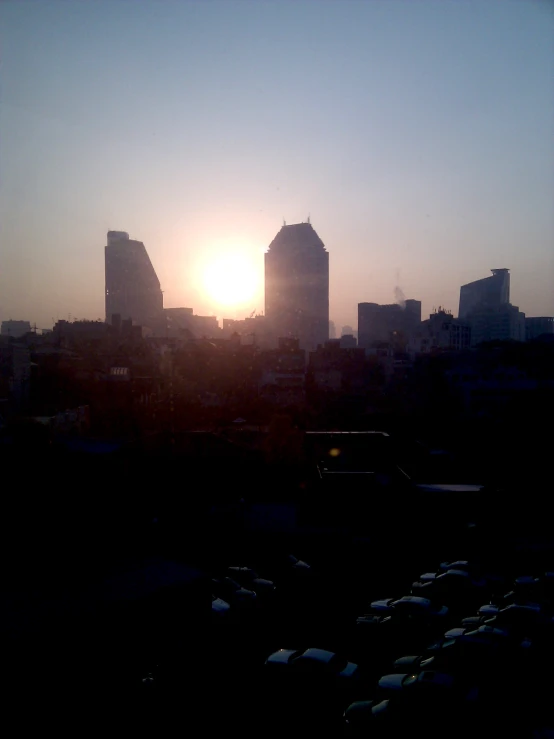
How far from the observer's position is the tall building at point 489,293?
127ft

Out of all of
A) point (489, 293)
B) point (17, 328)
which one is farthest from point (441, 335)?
point (17, 328)

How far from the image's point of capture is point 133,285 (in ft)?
107

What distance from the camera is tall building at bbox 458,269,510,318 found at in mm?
38562

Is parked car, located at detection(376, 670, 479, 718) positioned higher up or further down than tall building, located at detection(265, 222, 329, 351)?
further down

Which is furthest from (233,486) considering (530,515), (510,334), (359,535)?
(510,334)

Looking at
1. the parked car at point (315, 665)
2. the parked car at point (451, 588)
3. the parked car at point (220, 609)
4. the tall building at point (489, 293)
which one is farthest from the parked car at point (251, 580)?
the tall building at point (489, 293)

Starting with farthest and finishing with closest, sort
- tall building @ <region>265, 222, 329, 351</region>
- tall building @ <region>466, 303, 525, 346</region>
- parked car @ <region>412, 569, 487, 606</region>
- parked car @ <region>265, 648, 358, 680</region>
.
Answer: tall building @ <region>265, 222, 329, 351</region> → tall building @ <region>466, 303, 525, 346</region> → parked car @ <region>412, 569, 487, 606</region> → parked car @ <region>265, 648, 358, 680</region>

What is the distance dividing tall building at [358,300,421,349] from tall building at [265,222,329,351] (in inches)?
101

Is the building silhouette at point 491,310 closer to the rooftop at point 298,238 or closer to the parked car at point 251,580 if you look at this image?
the rooftop at point 298,238

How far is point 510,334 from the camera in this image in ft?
116

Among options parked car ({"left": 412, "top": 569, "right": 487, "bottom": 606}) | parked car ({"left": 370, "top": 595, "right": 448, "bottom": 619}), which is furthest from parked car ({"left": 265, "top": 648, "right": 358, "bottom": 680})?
parked car ({"left": 412, "top": 569, "right": 487, "bottom": 606})

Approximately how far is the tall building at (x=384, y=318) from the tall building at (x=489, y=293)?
335 cm

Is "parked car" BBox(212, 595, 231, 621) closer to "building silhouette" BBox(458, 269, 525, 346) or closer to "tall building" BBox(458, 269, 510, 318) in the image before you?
"building silhouette" BBox(458, 269, 525, 346)

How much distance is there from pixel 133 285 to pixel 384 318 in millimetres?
16250
